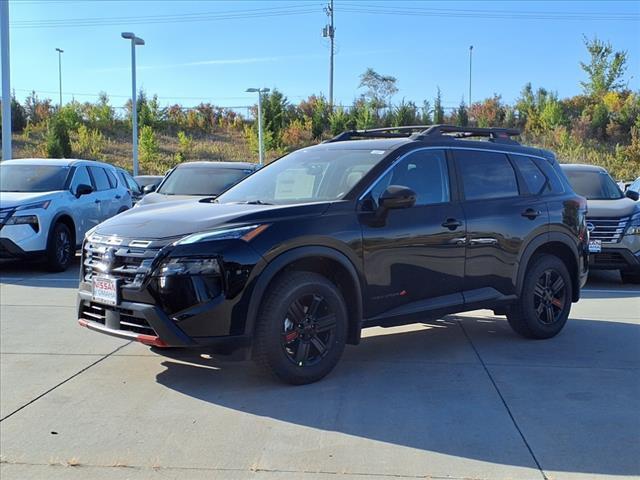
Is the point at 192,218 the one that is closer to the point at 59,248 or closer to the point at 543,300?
the point at 543,300

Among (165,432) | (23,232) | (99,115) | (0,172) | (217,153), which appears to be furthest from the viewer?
(99,115)

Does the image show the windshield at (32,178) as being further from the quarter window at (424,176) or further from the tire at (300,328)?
the tire at (300,328)

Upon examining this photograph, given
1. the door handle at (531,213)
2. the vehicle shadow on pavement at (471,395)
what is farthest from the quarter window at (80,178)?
the door handle at (531,213)

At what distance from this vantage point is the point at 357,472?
3568 millimetres

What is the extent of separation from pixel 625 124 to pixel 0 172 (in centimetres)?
3942

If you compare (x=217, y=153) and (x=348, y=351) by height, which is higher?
(x=217, y=153)

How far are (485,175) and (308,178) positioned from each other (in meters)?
1.67

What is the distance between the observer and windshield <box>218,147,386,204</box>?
5.40 m

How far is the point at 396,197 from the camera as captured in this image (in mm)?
5023

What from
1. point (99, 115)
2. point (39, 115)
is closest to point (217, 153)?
point (99, 115)

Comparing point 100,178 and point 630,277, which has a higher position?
point 100,178

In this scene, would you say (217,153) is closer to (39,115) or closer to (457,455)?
(39,115)

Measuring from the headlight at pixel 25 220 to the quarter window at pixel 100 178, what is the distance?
2.37 metres

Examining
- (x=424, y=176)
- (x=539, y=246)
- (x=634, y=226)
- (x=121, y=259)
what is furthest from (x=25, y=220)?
(x=634, y=226)
